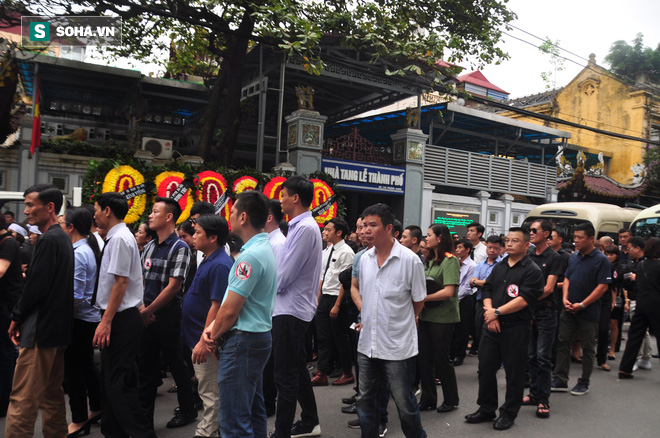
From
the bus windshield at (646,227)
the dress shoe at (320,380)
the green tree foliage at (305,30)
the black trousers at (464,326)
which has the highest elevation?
the green tree foliage at (305,30)

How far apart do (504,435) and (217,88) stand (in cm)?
1203

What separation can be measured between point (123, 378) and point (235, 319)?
4.41 ft

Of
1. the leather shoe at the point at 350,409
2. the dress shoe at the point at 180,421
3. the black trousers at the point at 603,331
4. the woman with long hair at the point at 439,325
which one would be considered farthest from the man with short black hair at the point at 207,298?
the black trousers at the point at 603,331

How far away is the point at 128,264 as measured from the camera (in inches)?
156

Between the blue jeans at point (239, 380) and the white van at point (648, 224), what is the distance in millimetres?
13541

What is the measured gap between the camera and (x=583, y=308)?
6234 mm

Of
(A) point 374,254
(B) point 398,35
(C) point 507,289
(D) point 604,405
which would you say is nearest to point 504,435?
(C) point 507,289

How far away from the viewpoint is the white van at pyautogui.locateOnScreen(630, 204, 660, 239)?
13453 mm

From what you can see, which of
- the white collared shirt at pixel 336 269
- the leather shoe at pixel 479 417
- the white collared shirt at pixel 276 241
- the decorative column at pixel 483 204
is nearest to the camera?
the white collared shirt at pixel 276 241

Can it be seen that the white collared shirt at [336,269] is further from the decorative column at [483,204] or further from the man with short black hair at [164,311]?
the decorative column at [483,204]

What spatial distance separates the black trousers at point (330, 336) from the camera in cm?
647

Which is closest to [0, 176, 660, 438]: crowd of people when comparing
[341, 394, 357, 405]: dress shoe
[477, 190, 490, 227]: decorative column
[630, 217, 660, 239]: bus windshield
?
[341, 394, 357, 405]: dress shoe

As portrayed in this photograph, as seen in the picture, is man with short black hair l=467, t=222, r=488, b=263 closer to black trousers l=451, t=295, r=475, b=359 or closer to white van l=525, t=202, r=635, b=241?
black trousers l=451, t=295, r=475, b=359

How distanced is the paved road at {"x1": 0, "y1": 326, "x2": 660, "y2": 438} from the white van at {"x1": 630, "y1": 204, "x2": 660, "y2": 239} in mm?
8118
